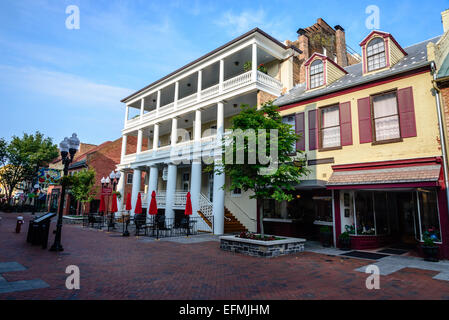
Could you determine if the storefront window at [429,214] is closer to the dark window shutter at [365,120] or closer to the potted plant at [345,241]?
the potted plant at [345,241]

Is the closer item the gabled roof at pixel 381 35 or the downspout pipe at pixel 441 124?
the downspout pipe at pixel 441 124

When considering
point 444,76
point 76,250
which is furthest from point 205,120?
point 444,76

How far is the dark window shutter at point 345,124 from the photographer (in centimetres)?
1253

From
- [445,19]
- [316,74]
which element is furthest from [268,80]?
[445,19]

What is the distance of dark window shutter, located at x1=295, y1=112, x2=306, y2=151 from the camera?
46.3 ft

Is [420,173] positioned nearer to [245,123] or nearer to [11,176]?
[245,123]

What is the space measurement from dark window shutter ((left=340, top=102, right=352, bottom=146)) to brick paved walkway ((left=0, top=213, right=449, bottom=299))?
5.36 m

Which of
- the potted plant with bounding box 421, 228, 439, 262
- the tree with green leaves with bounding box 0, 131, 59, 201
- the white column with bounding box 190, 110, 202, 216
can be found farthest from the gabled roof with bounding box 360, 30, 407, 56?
the tree with green leaves with bounding box 0, 131, 59, 201

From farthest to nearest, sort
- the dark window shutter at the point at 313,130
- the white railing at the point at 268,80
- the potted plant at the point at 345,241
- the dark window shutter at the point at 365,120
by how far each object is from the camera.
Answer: the white railing at the point at 268,80, the dark window shutter at the point at 313,130, the dark window shutter at the point at 365,120, the potted plant at the point at 345,241

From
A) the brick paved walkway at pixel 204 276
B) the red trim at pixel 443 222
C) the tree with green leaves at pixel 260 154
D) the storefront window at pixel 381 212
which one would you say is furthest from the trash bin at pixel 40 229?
the red trim at pixel 443 222

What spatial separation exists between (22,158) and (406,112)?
1877 inches

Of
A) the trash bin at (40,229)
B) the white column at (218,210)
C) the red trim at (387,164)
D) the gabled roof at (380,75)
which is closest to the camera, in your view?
the red trim at (387,164)

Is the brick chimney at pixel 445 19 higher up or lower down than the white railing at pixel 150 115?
higher up
